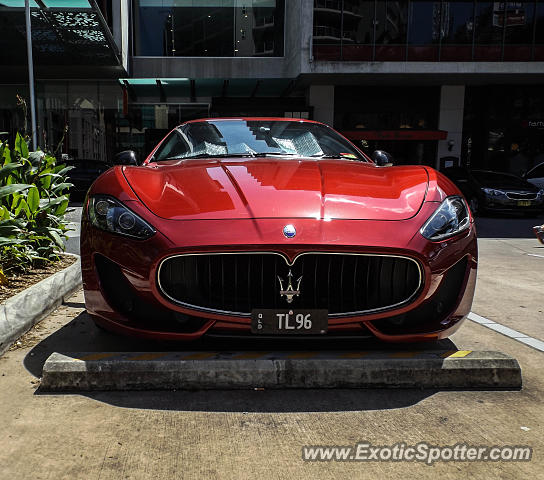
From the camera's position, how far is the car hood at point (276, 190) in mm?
2748

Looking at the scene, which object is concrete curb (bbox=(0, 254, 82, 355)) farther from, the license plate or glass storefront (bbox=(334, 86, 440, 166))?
glass storefront (bbox=(334, 86, 440, 166))

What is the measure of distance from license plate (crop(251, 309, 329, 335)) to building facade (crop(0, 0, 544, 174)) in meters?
21.5

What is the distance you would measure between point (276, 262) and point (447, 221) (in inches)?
37.2

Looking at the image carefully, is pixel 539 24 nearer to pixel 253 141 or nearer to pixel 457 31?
pixel 457 31

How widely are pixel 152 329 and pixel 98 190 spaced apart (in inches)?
34.1

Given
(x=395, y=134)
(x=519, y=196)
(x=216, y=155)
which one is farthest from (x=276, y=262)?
(x=395, y=134)

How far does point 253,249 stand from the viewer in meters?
2.55

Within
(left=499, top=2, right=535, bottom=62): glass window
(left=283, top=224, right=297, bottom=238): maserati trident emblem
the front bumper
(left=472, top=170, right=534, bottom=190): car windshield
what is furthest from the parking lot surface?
(left=499, top=2, right=535, bottom=62): glass window

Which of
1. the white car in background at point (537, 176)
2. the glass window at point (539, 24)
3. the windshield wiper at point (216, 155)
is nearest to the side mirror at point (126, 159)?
the windshield wiper at point (216, 155)

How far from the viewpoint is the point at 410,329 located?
2.74 meters

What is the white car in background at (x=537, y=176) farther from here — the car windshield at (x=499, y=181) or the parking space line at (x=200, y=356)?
the parking space line at (x=200, y=356)

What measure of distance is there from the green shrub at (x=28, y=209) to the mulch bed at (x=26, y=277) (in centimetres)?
7

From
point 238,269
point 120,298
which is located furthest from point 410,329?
point 120,298

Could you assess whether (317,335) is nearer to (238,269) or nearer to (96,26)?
(238,269)
